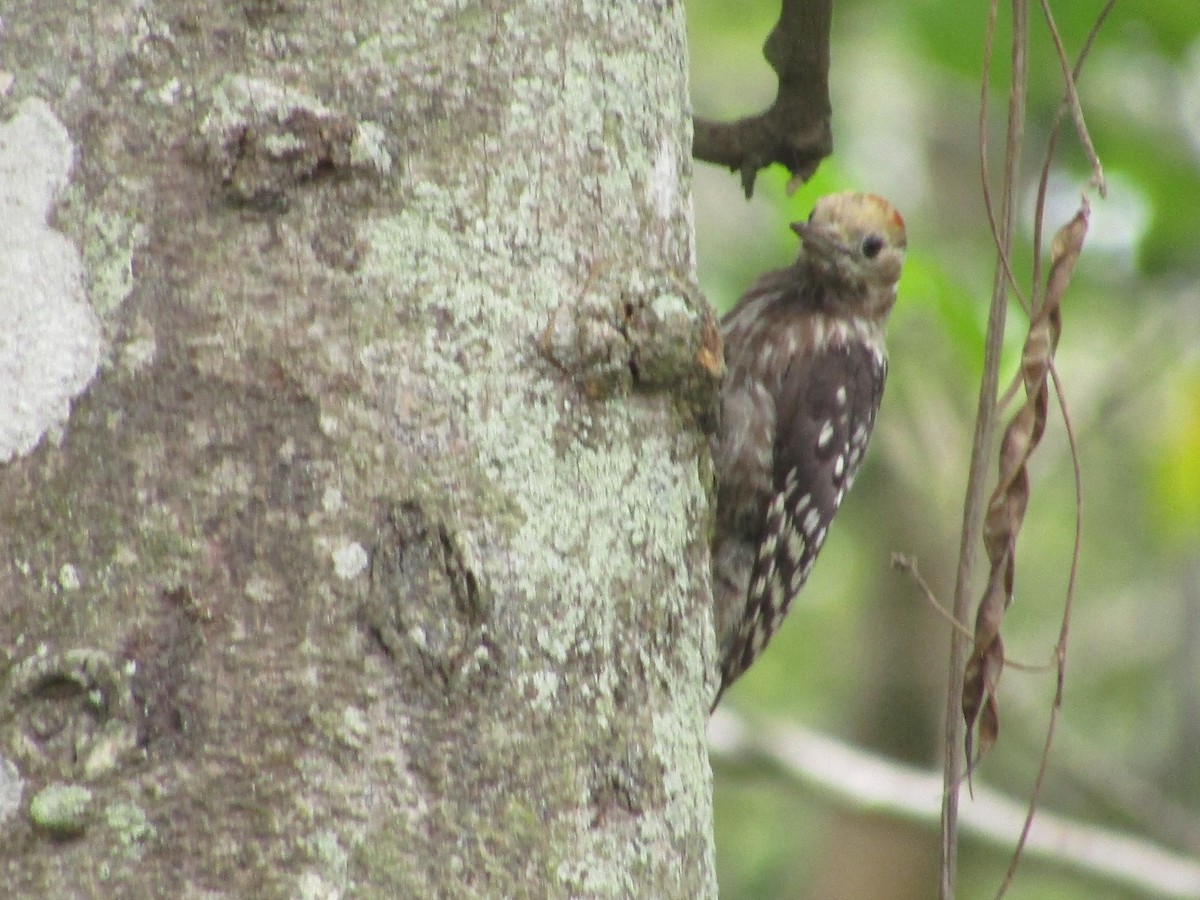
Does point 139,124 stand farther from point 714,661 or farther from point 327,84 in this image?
point 714,661

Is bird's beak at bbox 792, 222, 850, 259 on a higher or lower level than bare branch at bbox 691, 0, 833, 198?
lower

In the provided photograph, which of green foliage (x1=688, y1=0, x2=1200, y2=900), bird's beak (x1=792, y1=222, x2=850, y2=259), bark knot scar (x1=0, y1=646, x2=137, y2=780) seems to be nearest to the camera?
bark knot scar (x1=0, y1=646, x2=137, y2=780)

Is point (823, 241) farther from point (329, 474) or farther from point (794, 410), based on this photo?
point (329, 474)

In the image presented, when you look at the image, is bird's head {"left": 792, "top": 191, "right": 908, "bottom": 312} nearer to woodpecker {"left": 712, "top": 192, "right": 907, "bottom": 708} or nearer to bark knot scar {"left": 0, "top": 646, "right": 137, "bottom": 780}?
woodpecker {"left": 712, "top": 192, "right": 907, "bottom": 708}

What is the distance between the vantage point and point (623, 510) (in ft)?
6.01

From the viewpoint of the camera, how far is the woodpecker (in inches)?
139

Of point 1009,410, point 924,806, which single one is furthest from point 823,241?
point 1009,410

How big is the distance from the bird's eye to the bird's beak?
0.06 meters

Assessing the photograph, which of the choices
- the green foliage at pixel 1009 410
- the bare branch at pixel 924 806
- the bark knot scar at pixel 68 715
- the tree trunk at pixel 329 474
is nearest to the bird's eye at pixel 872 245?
the green foliage at pixel 1009 410

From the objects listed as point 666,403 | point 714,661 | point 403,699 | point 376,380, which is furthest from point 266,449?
point 714,661

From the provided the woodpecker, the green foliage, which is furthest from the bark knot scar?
the green foliage

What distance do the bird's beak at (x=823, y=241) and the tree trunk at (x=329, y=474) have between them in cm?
204

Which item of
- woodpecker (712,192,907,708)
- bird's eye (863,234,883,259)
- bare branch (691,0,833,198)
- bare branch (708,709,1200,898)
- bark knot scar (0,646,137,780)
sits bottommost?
bare branch (708,709,1200,898)

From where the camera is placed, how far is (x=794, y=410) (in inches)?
142
